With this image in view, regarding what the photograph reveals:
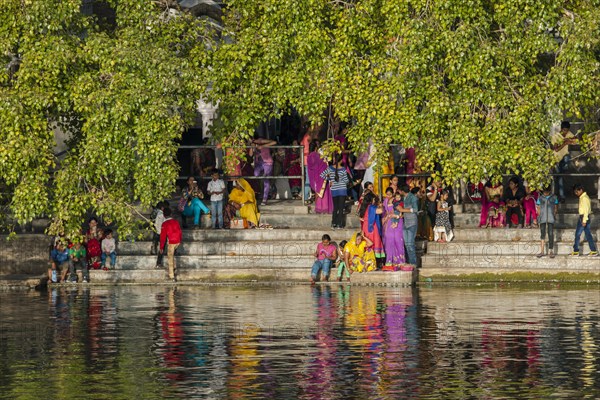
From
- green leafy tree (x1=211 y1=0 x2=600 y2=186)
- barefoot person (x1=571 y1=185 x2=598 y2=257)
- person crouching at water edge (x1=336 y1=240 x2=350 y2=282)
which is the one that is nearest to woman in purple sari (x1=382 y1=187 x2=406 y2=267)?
person crouching at water edge (x1=336 y1=240 x2=350 y2=282)

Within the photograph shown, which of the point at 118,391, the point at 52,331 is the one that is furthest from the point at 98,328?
the point at 118,391

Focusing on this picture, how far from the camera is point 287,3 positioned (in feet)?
84.6

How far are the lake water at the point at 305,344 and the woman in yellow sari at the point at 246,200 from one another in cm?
414

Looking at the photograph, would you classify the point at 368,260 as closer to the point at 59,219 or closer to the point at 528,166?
the point at 528,166

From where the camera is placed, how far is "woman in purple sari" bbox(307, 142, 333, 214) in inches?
1207

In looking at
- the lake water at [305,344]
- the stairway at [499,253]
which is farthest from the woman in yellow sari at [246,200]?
the lake water at [305,344]

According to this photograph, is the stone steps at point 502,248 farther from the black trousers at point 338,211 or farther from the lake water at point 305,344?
the lake water at point 305,344

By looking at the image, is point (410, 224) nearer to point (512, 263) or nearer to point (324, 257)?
point (324, 257)

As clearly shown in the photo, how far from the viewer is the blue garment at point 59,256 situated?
28.6 m

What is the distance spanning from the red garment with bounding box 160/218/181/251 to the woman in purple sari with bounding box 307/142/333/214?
351 centimetres

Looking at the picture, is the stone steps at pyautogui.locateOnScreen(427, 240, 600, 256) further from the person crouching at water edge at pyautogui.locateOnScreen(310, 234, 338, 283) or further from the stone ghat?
the person crouching at water edge at pyautogui.locateOnScreen(310, 234, 338, 283)

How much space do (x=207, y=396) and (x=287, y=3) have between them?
12.8 m

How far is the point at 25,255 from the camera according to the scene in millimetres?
29734

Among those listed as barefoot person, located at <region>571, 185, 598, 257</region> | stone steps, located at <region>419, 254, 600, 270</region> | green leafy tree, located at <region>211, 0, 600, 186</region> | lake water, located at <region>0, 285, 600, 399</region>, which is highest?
green leafy tree, located at <region>211, 0, 600, 186</region>
